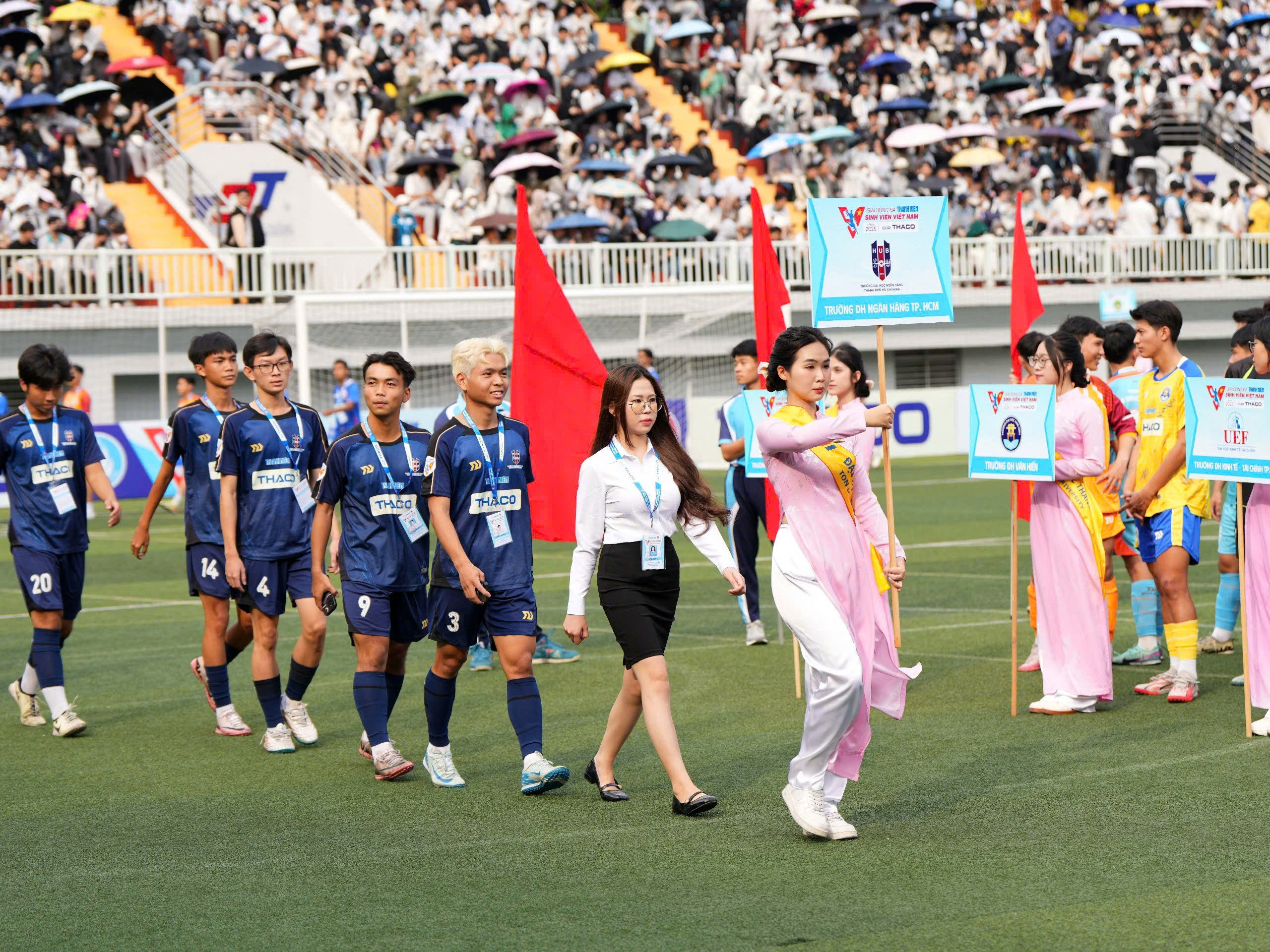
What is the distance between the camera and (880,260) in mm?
8953

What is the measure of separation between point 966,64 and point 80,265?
21.3 m

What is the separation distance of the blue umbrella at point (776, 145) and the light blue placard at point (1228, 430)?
26.6 m

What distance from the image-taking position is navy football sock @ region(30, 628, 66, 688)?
964 cm

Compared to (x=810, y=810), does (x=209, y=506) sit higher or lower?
higher

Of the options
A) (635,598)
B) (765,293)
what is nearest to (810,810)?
(635,598)

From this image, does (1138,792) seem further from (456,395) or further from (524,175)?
(524,175)

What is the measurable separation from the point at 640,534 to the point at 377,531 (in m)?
Result: 1.53

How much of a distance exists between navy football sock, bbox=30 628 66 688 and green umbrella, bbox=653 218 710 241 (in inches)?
900

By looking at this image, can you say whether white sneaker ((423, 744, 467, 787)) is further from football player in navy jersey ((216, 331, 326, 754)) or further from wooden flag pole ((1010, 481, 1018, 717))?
wooden flag pole ((1010, 481, 1018, 717))

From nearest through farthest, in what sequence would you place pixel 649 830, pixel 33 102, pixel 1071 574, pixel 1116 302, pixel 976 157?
pixel 649 830
pixel 1071 574
pixel 1116 302
pixel 33 102
pixel 976 157

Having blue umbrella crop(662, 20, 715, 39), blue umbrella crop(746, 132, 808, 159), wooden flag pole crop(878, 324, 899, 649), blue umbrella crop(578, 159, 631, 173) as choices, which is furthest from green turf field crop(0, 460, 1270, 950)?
blue umbrella crop(662, 20, 715, 39)

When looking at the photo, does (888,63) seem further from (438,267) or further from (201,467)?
(201,467)

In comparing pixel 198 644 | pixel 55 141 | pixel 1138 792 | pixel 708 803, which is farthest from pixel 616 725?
pixel 55 141

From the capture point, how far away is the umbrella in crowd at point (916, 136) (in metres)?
35.4
